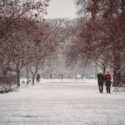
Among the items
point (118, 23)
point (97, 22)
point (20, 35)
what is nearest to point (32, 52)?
point (20, 35)

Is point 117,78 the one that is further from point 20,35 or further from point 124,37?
point 124,37

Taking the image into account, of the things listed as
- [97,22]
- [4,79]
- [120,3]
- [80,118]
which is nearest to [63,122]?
[80,118]

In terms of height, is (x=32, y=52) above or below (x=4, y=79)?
above

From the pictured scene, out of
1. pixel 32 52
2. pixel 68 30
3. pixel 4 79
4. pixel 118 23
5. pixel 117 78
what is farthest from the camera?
pixel 68 30

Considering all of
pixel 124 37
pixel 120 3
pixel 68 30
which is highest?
pixel 68 30

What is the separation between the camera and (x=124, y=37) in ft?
54.6

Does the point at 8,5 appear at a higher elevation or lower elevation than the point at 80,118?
A: higher

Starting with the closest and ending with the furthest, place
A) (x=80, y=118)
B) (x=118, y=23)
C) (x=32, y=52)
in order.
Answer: (x=80, y=118)
(x=118, y=23)
(x=32, y=52)

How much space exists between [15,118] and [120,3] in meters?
8.75

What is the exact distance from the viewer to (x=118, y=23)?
604 inches

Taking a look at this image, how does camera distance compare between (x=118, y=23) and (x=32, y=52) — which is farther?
(x=32, y=52)

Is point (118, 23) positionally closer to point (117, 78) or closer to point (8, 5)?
point (8, 5)

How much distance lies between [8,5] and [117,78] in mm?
18035

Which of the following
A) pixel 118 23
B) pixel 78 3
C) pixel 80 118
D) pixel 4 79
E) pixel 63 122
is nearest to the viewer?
pixel 63 122
